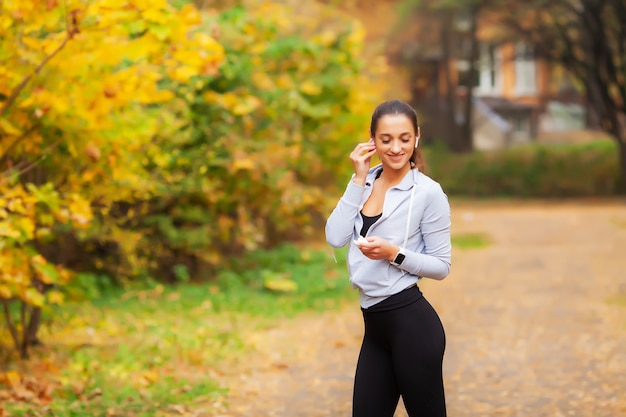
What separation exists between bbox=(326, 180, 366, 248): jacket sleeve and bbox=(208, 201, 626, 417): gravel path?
265 cm

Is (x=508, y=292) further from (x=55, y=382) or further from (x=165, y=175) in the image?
(x=55, y=382)

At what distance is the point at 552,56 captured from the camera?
3042 cm

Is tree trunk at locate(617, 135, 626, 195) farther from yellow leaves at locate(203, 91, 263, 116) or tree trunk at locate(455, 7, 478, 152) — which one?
yellow leaves at locate(203, 91, 263, 116)

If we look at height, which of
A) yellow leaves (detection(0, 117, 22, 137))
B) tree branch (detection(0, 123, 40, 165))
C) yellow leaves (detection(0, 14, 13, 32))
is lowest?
tree branch (detection(0, 123, 40, 165))

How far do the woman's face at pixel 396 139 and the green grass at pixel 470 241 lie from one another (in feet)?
44.9

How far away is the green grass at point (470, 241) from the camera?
58.1ft

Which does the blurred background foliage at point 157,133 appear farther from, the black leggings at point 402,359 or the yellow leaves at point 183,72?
the black leggings at point 402,359

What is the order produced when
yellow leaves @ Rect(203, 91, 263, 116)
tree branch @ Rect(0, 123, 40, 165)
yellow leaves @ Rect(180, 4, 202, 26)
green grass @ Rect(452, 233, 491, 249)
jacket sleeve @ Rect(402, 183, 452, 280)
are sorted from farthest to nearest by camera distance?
green grass @ Rect(452, 233, 491, 249)
yellow leaves @ Rect(203, 91, 263, 116)
tree branch @ Rect(0, 123, 40, 165)
yellow leaves @ Rect(180, 4, 202, 26)
jacket sleeve @ Rect(402, 183, 452, 280)

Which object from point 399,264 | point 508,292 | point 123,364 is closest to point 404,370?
point 399,264

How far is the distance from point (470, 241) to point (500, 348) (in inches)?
393

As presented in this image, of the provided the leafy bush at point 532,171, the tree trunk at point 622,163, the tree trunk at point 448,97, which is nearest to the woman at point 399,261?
the tree trunk at point 622,163

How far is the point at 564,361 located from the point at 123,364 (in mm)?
3593

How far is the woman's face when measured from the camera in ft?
12.9

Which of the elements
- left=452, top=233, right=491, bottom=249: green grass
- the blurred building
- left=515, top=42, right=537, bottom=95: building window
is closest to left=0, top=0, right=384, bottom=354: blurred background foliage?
left=452, top=233, right=491, bottom=249: green grass
